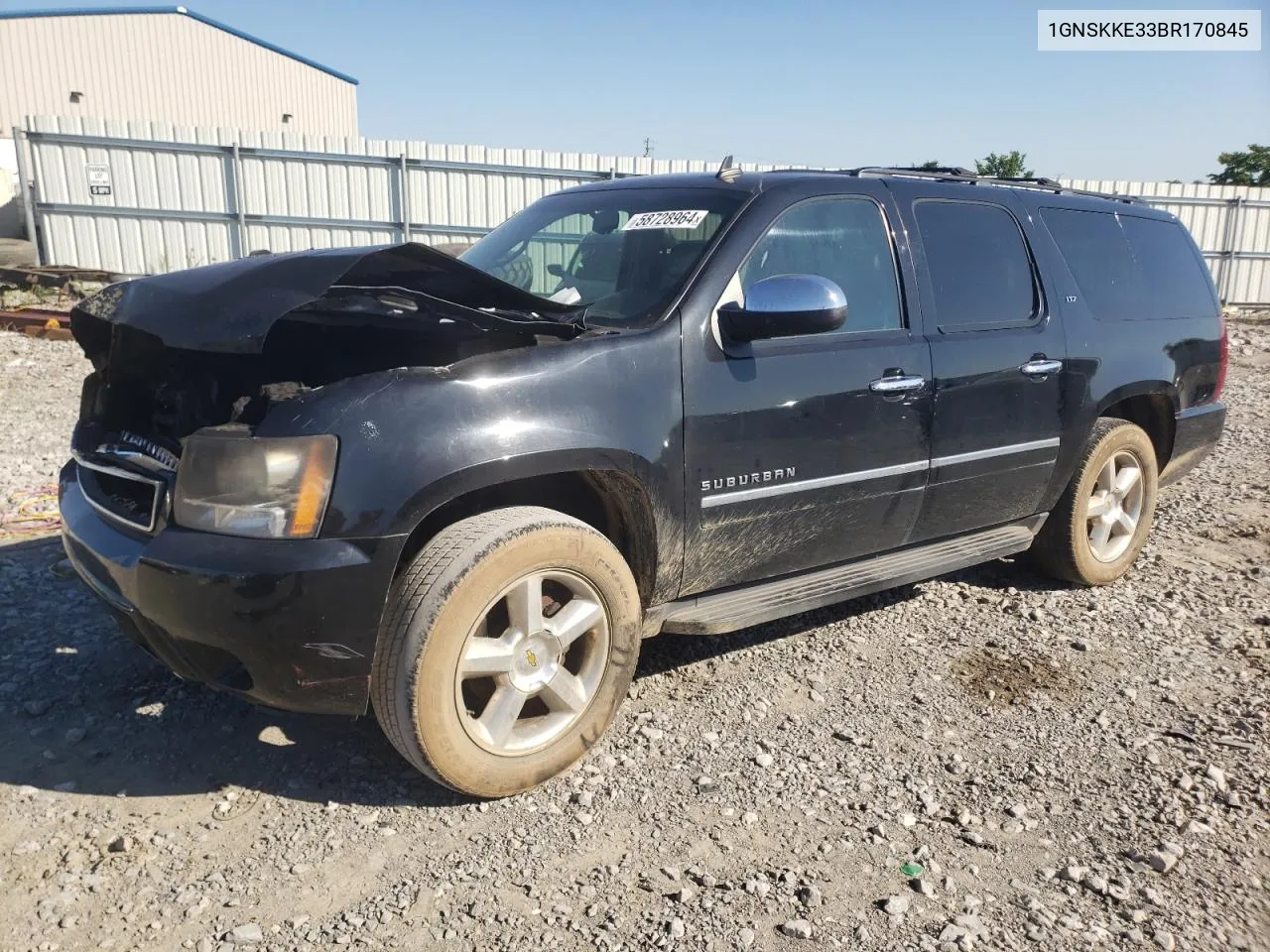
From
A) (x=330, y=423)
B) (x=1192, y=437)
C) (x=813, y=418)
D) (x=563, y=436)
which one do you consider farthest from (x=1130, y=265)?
(x=330, y=423)

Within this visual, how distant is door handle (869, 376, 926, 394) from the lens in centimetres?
346

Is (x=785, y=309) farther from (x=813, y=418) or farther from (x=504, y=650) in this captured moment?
(x=504, y=650)

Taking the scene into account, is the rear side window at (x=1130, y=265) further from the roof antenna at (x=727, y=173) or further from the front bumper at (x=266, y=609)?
the front bumper at (x=266, y=609)

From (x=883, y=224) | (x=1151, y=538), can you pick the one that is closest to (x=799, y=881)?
(x=883, y=224)

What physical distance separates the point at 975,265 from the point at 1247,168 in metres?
34.5

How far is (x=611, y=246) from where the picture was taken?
3.59 meters

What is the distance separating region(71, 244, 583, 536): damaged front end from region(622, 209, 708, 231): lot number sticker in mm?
638

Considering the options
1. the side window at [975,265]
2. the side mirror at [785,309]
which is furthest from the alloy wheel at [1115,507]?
the side mirror at [785,309]

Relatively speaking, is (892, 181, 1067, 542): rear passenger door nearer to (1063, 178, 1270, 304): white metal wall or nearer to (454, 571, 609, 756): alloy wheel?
(454, 571, 609, 756): alloy wheel

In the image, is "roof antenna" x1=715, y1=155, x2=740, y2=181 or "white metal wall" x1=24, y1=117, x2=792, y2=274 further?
"white metal wall" x1=24, y1=117, x2=792, y2=274

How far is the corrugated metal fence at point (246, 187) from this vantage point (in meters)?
13.6

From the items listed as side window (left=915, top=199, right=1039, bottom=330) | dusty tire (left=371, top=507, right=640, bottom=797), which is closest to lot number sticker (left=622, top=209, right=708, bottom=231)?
side window (left=915, top=199, right=1039, bottom=330)

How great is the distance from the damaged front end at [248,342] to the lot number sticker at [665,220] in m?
0.64

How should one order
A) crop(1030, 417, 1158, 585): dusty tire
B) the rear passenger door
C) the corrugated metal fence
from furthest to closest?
the corrugated metal fence < crop(1030, 417, 1158, 585): dusty tire < the rear passenger door
